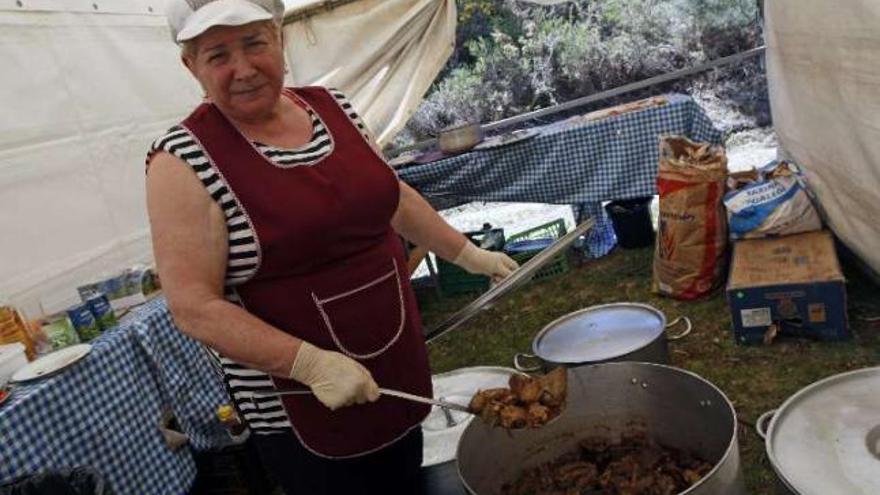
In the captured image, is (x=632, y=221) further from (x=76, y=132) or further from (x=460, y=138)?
(x=76, y=132)

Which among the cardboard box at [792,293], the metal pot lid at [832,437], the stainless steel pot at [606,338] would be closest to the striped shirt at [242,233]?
the metal pot lid at [832,437]

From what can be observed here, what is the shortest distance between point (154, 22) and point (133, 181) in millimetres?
1218

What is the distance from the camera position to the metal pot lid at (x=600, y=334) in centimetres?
256

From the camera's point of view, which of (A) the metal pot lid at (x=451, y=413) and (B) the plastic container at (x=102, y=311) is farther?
(B) the plastic container at (x=102, y=311)

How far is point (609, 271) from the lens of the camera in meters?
5.09

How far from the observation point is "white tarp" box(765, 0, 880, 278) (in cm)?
274

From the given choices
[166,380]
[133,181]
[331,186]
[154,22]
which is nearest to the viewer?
[331,186]

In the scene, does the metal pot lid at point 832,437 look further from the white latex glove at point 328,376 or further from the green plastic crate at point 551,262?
the green plastic crate at point 551,262

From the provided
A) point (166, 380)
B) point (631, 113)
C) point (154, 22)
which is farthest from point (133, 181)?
point (631, 113)

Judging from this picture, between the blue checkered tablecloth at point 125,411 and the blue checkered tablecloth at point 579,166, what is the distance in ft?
9.12

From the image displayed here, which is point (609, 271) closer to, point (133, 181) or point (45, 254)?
point (133, 181)

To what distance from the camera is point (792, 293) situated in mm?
3316

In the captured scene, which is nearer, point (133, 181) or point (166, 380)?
point (166, 380)

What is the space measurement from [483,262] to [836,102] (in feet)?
7.51
